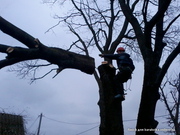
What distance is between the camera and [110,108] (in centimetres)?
521

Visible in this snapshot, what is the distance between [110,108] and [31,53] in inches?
73.2

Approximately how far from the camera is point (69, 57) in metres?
6.02

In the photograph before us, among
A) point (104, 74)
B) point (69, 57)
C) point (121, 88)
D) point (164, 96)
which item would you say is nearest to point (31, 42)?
point (69, 57)

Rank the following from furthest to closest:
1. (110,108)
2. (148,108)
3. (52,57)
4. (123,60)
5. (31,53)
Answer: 1. (123,60)
2. (52,57)
3. (31,53)
4. (110,108)
5. (148,108)

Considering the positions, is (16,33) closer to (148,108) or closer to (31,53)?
(31,53)

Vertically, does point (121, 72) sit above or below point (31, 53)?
below

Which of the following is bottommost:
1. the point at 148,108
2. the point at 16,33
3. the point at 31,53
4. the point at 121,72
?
the point at 148,108

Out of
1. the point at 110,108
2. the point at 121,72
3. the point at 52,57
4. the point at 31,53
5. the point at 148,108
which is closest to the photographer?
the point at 148,108

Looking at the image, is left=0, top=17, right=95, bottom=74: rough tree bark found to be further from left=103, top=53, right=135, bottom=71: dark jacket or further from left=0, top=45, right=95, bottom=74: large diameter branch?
left=103, top=53, right=135, bottom=71: dark jacket

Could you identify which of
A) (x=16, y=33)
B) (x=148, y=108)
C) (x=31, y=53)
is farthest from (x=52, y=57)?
(x=148, y=108)

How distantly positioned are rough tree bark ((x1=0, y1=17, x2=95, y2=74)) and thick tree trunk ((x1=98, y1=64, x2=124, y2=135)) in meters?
0.78

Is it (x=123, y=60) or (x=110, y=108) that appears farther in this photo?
(x=123, y=60)

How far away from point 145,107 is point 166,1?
75.0 inches

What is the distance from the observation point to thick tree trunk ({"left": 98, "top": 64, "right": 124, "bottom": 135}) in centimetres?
506
